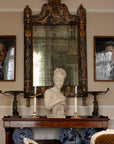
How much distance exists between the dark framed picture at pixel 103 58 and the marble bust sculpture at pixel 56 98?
2.84 ft

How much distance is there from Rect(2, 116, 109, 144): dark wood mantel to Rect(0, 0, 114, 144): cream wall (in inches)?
25.8

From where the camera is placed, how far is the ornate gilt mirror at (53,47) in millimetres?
5613

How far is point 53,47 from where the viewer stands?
5.69m

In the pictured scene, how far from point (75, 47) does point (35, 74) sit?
37.7 inches

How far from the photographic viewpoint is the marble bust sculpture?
5125 mm

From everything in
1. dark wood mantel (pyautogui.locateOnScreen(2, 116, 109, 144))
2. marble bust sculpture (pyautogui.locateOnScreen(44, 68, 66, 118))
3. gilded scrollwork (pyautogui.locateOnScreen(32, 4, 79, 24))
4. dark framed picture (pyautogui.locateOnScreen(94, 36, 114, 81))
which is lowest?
dark wood mantel (pyautogui.locateOnScreen(2, 116, 109, 144))

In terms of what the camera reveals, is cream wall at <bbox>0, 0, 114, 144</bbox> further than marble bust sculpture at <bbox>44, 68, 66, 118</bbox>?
Yes

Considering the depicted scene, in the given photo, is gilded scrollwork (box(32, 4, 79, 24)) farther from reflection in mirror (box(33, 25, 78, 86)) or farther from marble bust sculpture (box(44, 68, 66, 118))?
marble bust sculpture (box(44, 68, 66, 118))

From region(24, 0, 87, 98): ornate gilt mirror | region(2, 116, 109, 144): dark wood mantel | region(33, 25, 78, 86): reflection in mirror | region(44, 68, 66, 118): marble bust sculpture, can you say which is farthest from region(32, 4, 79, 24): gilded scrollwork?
region(2, 116, 109, 144): dark wood mantel

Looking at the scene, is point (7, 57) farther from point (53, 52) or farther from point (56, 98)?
point (56, 98)

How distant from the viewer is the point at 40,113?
220 inches

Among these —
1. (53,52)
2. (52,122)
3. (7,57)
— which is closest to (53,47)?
(53,52)

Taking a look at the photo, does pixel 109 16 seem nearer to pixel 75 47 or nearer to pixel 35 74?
pixel 75 47

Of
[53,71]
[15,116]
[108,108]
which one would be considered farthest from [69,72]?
[15,116]
